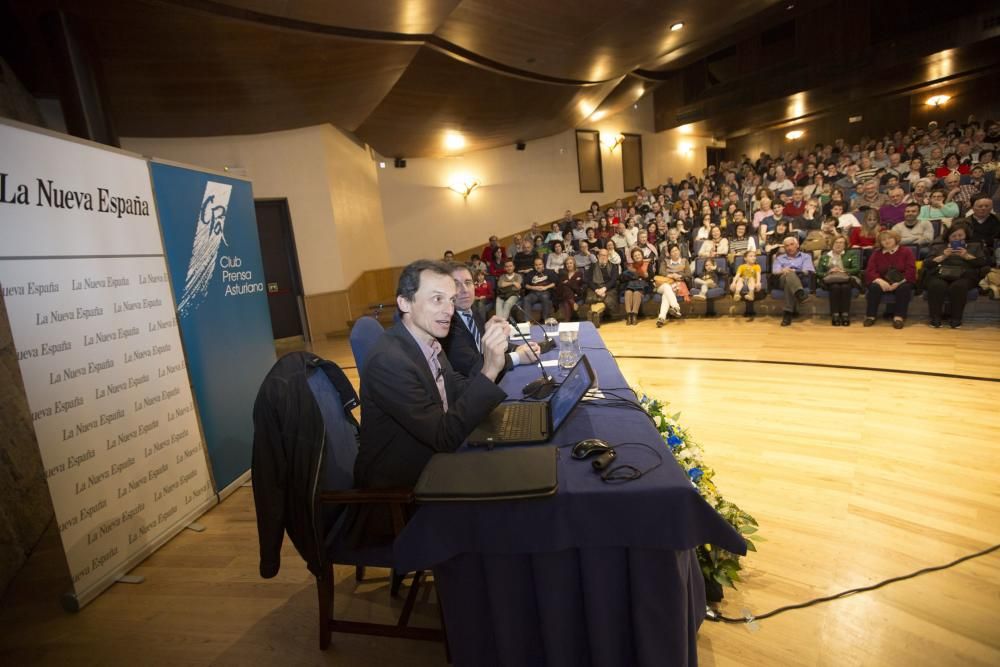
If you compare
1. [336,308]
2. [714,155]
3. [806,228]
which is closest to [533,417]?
[806,228]

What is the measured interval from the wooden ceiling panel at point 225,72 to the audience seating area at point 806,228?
320 centimetres

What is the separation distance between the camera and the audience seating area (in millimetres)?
5426

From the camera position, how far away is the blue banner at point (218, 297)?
2648 mm

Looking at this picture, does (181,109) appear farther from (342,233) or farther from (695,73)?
(695,73)

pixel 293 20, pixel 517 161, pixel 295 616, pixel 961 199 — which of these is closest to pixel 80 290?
pixel 295 616

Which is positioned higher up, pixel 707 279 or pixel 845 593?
pixel 707 279

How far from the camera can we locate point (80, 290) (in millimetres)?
2072

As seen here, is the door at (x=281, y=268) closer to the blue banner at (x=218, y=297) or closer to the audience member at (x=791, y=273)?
the blue banner at (x=218, y=297)

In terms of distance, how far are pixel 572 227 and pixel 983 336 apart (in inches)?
263

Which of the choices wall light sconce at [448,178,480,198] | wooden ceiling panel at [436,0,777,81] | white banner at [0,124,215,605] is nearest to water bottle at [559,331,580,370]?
white banner at [0,124,215,605]

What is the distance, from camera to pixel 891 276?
Answer: 5191 mm

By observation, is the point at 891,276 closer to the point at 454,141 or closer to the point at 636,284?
the point at 636,284

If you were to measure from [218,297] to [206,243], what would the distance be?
34 centimetres

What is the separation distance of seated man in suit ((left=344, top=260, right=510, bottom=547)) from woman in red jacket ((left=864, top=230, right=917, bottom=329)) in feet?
18.6
